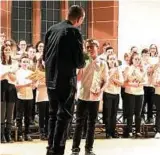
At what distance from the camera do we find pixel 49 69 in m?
3.88

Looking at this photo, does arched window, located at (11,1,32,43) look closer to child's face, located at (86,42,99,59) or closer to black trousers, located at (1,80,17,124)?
black trousers, located at (1,80,17,124)

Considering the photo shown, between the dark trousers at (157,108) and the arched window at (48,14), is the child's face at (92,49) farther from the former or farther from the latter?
the arched window at (48,14)

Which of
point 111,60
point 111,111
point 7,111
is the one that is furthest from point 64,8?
point 7,111

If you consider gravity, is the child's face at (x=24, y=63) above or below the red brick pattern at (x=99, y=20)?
below

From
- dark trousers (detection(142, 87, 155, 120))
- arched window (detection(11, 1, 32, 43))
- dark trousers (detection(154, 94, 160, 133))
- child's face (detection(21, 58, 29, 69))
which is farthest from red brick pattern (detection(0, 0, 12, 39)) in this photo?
dark trousers (detection(154, 94, 160, 133))

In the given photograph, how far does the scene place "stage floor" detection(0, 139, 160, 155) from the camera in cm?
548

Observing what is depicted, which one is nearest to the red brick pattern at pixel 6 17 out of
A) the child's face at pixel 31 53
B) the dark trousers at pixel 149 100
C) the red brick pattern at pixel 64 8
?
the red brick pattern at pixel 64 8

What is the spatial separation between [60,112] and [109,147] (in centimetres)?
237

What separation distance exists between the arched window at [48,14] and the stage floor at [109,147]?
4.31 metres

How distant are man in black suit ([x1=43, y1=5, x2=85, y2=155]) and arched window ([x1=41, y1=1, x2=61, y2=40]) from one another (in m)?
6.47

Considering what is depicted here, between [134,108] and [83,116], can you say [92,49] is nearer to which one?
[83,116]

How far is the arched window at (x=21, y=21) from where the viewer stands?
994 centimetres

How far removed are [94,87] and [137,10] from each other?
19.6 ft

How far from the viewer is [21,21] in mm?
10062
